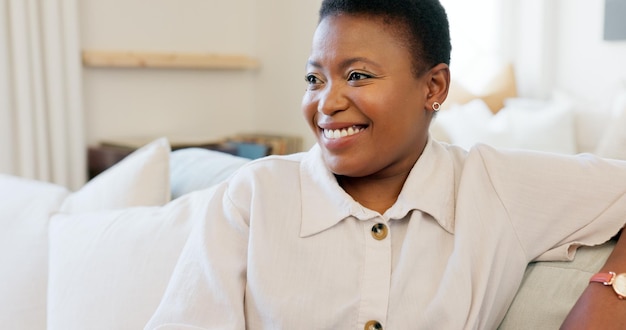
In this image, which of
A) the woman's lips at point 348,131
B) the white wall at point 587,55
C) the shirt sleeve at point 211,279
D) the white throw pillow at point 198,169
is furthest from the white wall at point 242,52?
the shirt sleeve at point 211,279

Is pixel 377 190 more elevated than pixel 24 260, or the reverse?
pixel 377 190

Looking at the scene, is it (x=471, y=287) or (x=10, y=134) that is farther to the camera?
(x=10, y=134)

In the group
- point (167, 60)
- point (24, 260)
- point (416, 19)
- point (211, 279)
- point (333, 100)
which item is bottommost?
point (24, 260)

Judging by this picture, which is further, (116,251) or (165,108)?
(165,108)

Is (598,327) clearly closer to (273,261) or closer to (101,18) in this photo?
(273,261)

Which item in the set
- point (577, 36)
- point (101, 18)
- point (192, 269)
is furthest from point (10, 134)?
point (577, 36)

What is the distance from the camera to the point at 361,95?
1012mm

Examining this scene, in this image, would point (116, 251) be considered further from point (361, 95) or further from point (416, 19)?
point (416, 19)

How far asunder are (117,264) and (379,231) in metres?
0.50

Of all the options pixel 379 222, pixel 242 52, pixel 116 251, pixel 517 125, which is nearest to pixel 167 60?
pixel 242 52

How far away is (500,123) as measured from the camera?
2619 mm

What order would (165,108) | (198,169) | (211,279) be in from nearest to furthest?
1. (211,279)
2. (198,169)
3. (165,108)

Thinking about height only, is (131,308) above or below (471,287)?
below

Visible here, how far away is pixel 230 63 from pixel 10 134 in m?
1.24
